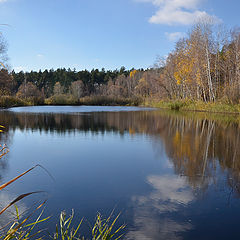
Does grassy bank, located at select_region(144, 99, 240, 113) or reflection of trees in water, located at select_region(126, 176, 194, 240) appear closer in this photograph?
reflection of trees in water, located at select_region(126, 176, 194, 240)

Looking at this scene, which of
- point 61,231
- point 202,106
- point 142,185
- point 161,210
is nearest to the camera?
point 61,231

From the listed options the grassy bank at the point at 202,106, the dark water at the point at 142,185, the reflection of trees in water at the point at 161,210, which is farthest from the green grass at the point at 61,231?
the grassy bank at the point at 202,106

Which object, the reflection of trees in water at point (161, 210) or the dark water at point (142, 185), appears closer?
the reflection of trees in water at point (161, 210)

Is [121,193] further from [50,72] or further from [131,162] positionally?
[50,72]

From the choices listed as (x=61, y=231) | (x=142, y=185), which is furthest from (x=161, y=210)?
(x=61, y=231)

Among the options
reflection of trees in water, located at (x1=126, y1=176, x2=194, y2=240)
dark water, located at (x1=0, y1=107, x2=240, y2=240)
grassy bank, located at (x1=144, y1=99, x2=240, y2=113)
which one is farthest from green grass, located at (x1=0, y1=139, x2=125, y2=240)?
grassy bank, located at (x1=144, y1=99, x2=240, y2=113)

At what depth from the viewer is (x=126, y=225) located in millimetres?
2980

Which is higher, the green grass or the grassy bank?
the grassy bank

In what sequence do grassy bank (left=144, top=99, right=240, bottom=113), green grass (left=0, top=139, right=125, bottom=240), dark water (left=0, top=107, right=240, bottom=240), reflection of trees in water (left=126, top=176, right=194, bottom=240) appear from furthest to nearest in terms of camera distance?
grassy bank (left=144, top=99, right=240, bottom=113)
dark water (left=0, top=107, right=240, bottom=240)
reflection of trees in water (left=126, top=176, right=194, bottom=240)
green grass (left=0, top=139, right=125, bottom=240)

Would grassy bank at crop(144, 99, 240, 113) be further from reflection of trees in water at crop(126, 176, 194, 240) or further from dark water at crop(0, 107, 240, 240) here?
reflection of trees in water at crop(126, 176, 194, 240)

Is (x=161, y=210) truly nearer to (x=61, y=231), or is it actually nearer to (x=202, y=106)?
(x=61, y=231)

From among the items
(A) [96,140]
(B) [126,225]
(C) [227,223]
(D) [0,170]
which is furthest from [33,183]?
(A) [96,140]

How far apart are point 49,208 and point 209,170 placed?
3.35m

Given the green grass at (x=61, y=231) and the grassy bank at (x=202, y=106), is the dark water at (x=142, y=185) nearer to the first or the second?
the green grass at (x=61, y=231)
